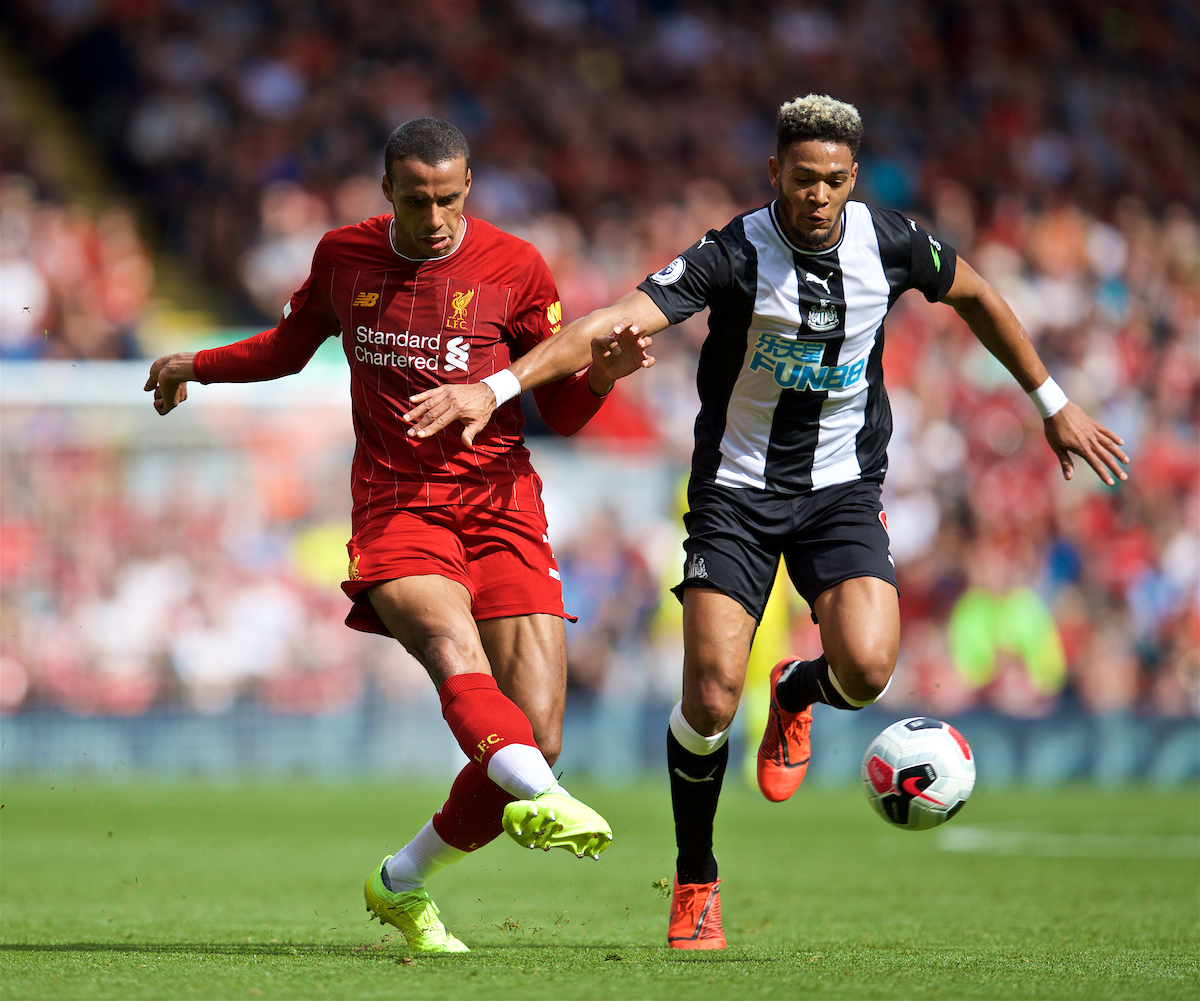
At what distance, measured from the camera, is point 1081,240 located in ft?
61.3

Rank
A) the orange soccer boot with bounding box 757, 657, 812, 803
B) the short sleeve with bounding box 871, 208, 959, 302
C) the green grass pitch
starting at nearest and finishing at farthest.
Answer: the green grass pitch, the short sleeve with bounding box 871, 208, 959, 302, the orange soccer boot with bounding box 757, 657, 812, 803

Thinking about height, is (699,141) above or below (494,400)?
above

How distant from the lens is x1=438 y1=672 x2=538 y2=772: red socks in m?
4.94

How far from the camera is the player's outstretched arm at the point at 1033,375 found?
5.87 metres

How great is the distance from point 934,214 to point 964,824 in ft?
30.4

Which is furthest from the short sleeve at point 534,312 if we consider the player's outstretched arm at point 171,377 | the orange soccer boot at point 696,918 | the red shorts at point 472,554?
the orange soccer boot at point 696,918

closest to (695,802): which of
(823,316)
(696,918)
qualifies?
(696,918)

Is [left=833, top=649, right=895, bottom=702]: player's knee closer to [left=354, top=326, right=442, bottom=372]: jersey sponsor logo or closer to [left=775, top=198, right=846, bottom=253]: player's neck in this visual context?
[left=775, top=198, right=846, bottom=253]: player's neck

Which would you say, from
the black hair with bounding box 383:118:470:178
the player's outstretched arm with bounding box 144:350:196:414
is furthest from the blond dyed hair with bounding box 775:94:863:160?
the player's outstretched arm with bounding box 144:350:196:414

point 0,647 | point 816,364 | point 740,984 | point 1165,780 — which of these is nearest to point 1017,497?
point 1165,780

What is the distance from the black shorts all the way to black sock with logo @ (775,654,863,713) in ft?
1.03

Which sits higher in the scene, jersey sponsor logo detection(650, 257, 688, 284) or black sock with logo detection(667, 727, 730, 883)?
jersey sponsor logo detection(650, 257, 688, 284)

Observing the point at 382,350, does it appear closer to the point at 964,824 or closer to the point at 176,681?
the point at 964,824

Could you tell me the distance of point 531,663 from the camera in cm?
554
